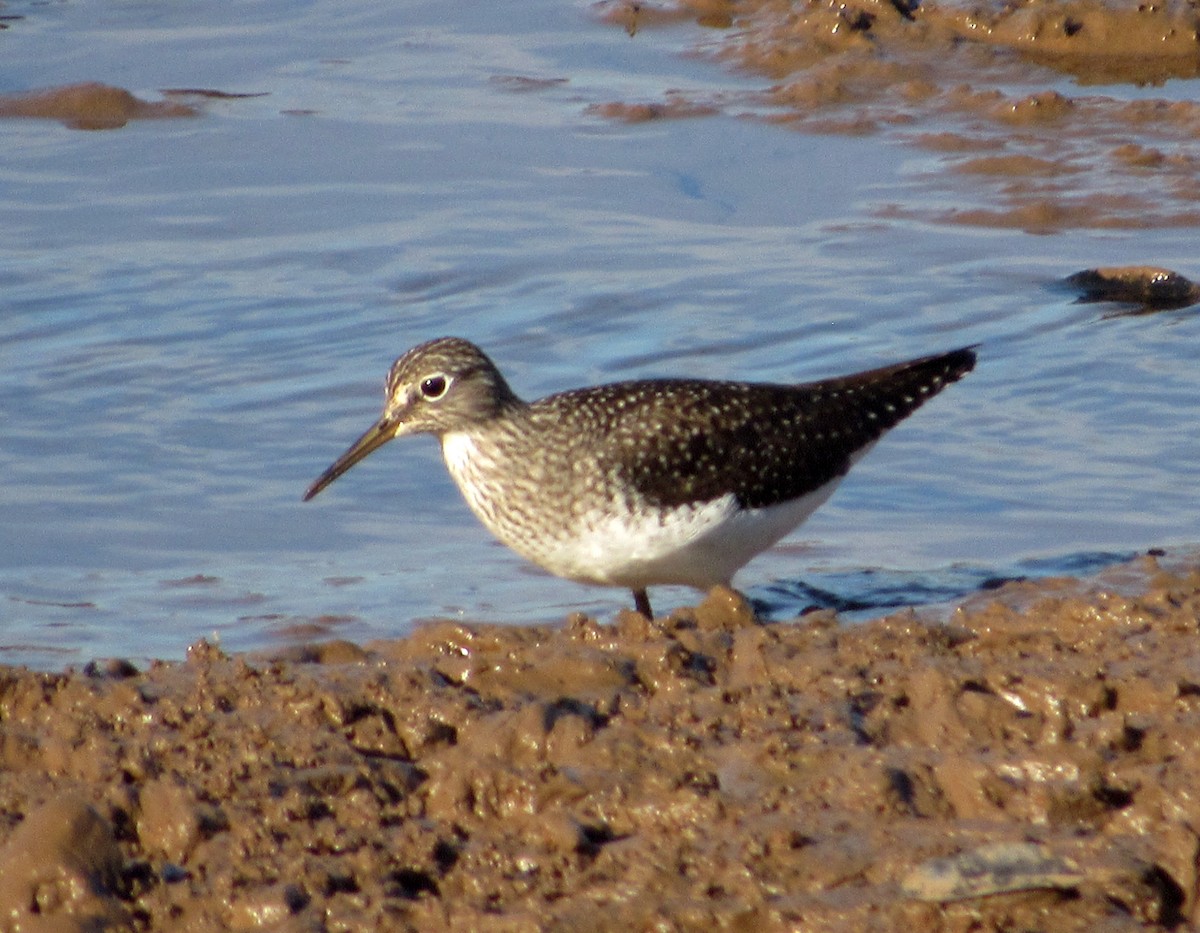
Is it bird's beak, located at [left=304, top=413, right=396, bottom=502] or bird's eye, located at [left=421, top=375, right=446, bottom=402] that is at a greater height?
bird's eye, located at [left=421, top=375, right=446, bottom=402]

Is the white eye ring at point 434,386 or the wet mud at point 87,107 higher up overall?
the wet mud at point 87,107

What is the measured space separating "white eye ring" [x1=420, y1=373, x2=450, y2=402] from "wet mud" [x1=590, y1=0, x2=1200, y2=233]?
4.57 m

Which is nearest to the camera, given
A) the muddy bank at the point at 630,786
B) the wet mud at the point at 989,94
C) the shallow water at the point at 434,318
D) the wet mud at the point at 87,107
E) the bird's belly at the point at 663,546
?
the muddy bank at the point at 630,786

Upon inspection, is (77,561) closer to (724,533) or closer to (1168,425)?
(724,533)

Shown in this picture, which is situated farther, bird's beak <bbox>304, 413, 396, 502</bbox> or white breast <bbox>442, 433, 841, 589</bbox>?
bird's beak <bbox>304, 413, 396, 502</bbox>

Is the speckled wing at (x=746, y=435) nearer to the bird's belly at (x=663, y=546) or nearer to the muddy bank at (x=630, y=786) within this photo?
the bird's belly at (x=663, y=546)

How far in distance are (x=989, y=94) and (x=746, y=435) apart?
241 inches

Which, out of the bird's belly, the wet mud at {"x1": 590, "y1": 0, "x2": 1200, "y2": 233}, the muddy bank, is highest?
the wet mud at {"x1": 590, "y1": 0, "x2": 1200, "y2": 233}

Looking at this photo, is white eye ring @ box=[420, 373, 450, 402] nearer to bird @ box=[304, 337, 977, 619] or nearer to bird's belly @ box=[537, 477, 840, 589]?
bird @ box=[304, 337, 977, 619]

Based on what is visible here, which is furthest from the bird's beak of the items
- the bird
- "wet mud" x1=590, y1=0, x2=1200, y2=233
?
"wet mud" x1=590, y1=0, x2=1200, y2=233

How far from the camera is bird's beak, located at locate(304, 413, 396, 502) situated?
24.1 ft

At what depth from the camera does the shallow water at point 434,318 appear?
7.83 m

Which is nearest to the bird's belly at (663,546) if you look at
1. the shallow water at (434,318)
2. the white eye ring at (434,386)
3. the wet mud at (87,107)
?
the shallow water at (434,318)

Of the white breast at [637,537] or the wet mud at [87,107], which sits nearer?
the white breast at [637,537]
